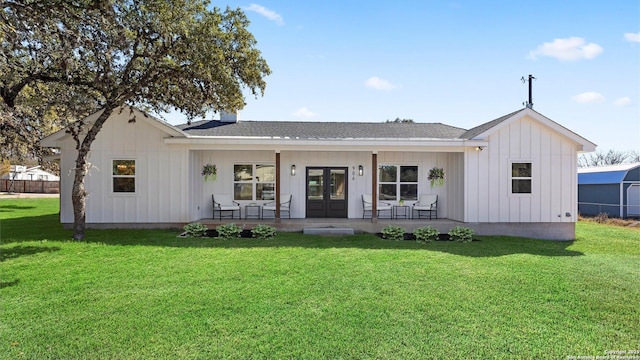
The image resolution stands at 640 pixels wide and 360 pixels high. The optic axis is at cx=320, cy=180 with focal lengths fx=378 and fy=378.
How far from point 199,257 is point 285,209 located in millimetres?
5193

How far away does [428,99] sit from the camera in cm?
1520

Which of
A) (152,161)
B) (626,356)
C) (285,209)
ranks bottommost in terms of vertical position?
(626,356)

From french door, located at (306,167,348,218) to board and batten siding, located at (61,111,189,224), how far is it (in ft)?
13.0

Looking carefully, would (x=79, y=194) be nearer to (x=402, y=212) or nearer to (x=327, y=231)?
A: (x=327, y=231)

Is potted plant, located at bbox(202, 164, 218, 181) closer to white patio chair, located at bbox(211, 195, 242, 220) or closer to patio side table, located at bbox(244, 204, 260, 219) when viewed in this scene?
white patio chair, located at bbox(211, 195, 242, 220)

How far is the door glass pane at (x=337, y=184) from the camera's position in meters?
12.7

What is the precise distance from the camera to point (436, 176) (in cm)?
1259

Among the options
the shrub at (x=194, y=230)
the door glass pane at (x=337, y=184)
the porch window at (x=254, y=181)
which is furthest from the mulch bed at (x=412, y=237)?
the shrub at (x=194, y=230)

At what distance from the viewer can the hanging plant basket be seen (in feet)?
41.3

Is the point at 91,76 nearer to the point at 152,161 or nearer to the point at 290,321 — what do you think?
the point at 152,161

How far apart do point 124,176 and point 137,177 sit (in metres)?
0.42

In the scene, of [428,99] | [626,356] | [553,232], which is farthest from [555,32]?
[626,356]

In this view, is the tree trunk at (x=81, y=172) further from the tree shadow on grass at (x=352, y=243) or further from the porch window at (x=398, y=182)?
the porch window at (x=398, y=182)

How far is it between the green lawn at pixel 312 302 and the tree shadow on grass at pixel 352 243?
0.20 m
